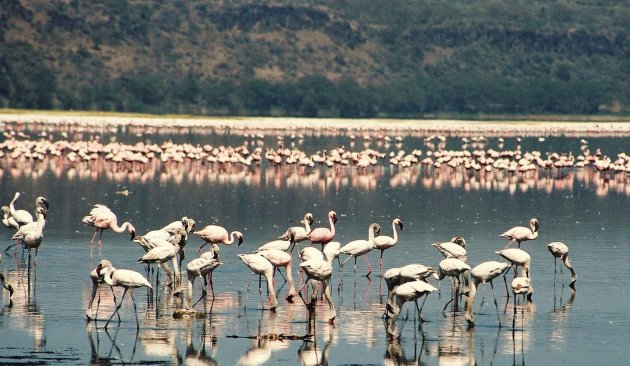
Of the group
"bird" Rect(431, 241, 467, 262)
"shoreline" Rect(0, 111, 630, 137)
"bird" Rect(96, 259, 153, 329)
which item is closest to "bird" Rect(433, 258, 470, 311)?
"bird" Rect(431, 241, 467, 262)

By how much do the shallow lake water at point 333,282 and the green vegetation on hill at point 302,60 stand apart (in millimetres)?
88227

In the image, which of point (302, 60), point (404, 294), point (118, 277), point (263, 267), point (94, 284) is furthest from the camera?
point (302, 60)

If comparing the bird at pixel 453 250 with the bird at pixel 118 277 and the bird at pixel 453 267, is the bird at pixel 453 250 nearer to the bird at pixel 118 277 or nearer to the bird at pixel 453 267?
the bird at pixel 453 267

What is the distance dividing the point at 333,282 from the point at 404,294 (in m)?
4.83

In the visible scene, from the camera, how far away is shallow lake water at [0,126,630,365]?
16.3 m

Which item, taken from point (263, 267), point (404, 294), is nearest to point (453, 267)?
point (404, 294)

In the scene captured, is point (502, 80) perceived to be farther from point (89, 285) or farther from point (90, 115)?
point (89, 285)

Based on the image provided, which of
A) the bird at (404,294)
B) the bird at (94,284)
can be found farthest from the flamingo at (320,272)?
the bird at (94,284)

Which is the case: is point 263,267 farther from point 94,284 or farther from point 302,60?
point 302,60

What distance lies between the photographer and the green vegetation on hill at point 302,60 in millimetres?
132000

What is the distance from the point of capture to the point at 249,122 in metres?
111

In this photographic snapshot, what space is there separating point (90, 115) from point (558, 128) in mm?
→ 41649

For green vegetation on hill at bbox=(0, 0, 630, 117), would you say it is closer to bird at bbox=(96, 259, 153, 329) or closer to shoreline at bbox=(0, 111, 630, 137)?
shoreline at bbox=(0, 111, 630, 137)

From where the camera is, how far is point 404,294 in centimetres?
1683
